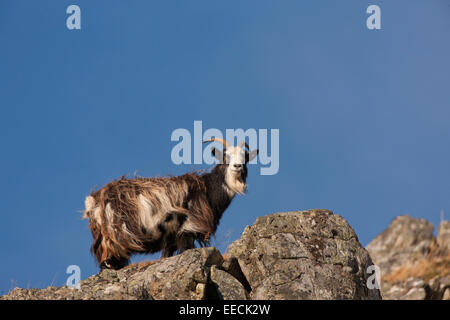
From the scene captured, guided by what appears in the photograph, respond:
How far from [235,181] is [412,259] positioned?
6549 mm

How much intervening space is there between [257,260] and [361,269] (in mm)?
1548

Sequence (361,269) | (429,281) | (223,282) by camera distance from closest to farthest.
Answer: (223,282)
(361,269)
(429,281)

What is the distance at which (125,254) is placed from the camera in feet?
36.8

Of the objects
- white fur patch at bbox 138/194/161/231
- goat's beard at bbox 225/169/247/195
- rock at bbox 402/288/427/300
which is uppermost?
goat's beard at bbox 225/169/247/195

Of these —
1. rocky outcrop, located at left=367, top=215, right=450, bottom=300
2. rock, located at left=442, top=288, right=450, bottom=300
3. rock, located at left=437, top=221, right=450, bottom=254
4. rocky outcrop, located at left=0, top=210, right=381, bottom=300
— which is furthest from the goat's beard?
rock, located at left=437, top=221, right=450, bottom=254

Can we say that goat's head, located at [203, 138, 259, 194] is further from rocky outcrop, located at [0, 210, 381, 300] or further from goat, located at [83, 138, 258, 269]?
rocky outcrop, located at [0, 210, 381, 300]

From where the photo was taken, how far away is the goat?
438 inches

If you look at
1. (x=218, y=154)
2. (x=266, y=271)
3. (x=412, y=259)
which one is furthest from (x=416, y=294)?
(x=266, y=271)

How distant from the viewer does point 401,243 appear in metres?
18.6

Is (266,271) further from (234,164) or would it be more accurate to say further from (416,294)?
(416,294)

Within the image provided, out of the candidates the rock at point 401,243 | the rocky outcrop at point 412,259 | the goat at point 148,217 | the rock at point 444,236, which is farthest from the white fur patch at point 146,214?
the rock at point 401,243
